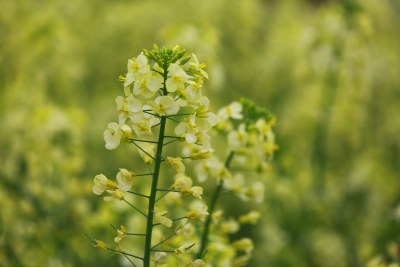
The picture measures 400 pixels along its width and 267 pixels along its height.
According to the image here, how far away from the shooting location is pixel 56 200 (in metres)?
3.63

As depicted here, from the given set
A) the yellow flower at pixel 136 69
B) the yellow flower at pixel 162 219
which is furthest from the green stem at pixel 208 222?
the yellow flower at pixel 136 69

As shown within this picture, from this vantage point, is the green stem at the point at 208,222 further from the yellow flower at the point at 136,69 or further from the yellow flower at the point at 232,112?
the yellow flower at the point at 136,69

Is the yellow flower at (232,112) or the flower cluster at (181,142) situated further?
the yellow flower at (232,112)

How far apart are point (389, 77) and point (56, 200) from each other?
4234mm

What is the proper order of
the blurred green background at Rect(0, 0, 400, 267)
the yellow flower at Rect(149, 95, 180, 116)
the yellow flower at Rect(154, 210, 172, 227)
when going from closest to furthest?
1. the yellow flower at Rect(149, 95, 180, 116)
2. the yellow flower at Rect(154, 210, 172, 227)
3. the blurred green background at Rect(0, 0, 400, 267)

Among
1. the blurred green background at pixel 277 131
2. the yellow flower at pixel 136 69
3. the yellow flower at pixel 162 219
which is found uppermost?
the blurred green background at pixel 277 131

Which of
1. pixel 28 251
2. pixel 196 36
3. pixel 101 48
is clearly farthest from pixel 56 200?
pixel 101 48

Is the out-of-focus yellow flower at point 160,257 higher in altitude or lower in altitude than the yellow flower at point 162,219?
lower

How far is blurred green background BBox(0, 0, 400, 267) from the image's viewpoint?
144 inches

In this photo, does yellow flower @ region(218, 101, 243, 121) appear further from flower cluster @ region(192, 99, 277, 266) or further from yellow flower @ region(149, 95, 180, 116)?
yellow flower @ region(149, 95, 180, 116)

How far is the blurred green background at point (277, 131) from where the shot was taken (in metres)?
3.66

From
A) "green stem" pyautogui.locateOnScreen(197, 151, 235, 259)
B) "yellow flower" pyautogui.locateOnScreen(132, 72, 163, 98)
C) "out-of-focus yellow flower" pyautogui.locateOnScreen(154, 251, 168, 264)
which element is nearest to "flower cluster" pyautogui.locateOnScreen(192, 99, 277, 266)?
"green stem" pyautogui.locateOnScreen(197, 151, 235, 259)

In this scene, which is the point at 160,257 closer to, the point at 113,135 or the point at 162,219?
the point at 162,219

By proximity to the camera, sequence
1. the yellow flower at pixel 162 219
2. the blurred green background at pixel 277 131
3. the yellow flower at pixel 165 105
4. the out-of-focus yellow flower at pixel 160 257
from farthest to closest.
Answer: the blurred green background at pixel 277 131, the out-of-focus yellow flower at pixel 160 257, the yellow flower at pixel 162 219, the yellow flower at pixel 165 105
